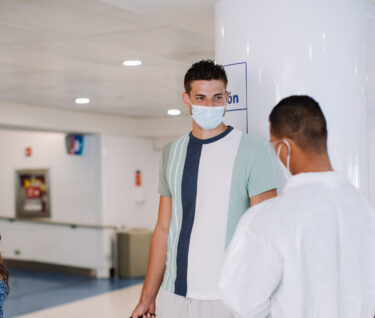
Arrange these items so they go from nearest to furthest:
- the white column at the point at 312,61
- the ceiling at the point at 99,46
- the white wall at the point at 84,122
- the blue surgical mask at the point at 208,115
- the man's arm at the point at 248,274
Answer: the man's arm at the point at 248,274 → the blue surgical mask at the point at 208,115 → the white column at the point at 312,61 → the ceiling at the point at 99,46 → the white wall at the point at 84,122

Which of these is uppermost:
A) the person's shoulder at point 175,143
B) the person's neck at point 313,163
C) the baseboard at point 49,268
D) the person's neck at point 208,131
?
the person's neck at point 208,131

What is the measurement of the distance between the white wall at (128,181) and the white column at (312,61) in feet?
25.3

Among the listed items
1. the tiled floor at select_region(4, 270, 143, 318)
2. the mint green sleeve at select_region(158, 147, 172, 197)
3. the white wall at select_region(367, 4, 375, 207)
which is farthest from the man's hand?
the tiled floor at select_region(4, 270, 143, 318)

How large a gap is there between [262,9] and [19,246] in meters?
9.68

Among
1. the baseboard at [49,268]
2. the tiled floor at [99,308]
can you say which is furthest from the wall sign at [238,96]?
the baseboard at [49,268]

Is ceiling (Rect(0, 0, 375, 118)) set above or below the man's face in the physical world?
above

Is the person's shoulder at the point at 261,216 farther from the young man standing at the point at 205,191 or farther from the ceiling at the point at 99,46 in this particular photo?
the ceiling at the point at 99,46

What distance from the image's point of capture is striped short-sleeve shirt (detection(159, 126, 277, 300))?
2307 millimetres

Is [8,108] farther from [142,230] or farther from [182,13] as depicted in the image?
[182,13]

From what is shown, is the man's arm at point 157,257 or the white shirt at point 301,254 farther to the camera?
the man's arm at point 157,257

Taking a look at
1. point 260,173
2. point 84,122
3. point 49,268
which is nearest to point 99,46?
point 260,173

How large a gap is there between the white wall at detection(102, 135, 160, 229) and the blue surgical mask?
26.6 ft

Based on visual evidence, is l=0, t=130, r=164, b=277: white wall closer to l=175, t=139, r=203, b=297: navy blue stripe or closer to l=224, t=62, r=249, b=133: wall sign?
l=224, t=62, r=249, b=133: wall sign

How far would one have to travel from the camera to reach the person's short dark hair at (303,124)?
1.81 meters
